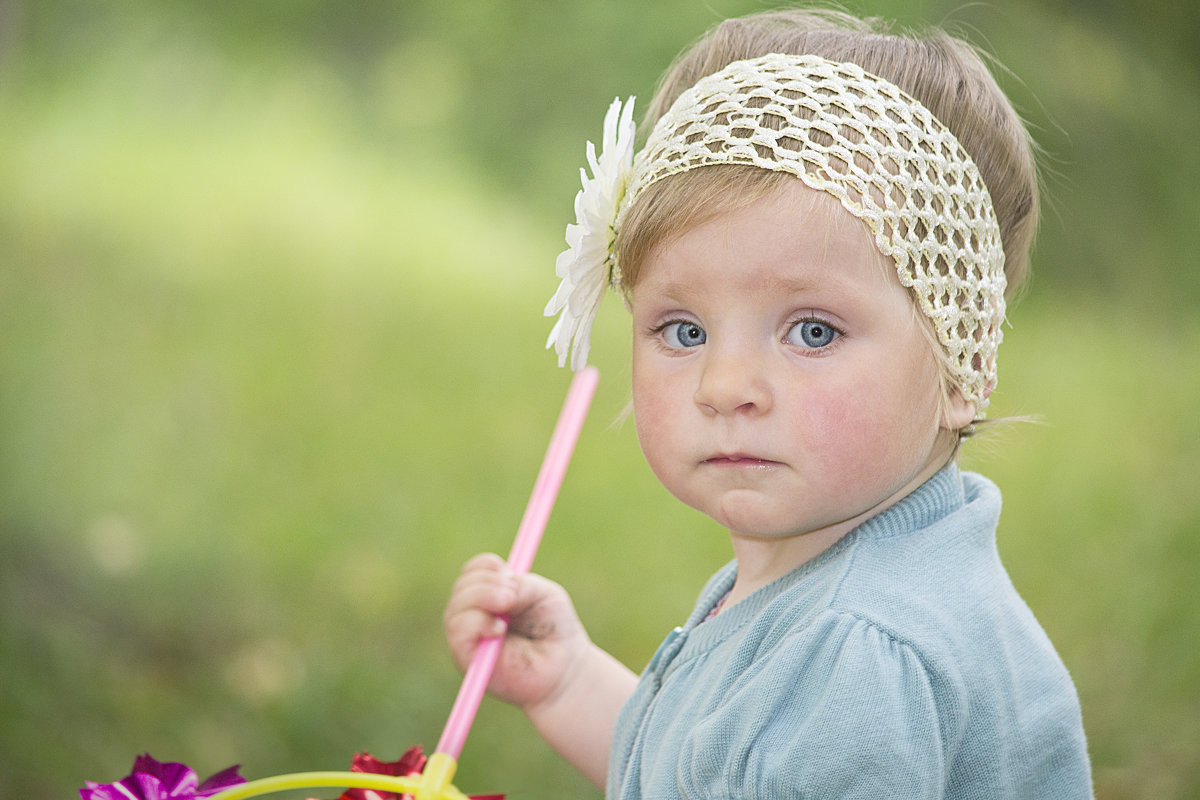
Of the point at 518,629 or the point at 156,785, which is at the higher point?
the point at 518,629

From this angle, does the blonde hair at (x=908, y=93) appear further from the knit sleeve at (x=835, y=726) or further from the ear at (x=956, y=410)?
the knit sleeve at (x=835, y=726)

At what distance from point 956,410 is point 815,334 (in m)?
0.12

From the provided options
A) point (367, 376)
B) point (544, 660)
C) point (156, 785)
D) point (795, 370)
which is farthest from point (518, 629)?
point (367, 376)

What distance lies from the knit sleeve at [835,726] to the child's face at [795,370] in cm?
8

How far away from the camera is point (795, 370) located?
66 centimetres

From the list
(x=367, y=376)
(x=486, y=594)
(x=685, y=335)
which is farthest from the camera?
(x=367, y=376)

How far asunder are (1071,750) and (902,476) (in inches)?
7.1

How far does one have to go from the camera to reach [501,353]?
1.92 metres

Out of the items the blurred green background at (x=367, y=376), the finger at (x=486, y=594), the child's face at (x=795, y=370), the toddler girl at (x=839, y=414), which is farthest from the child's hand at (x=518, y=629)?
the blurred green background at (x=367, y=376)

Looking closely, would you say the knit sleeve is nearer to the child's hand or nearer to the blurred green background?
the child's hand

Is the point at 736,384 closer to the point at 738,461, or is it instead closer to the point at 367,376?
the point at 738,461

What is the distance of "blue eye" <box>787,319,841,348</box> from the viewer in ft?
2.19

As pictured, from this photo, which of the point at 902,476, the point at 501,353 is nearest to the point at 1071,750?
the point at 902,476

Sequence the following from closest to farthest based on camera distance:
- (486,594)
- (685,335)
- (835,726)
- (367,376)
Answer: (835,726) < (685,335) < (486,594) < (367,376)
